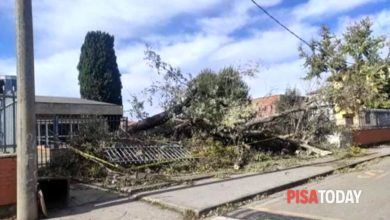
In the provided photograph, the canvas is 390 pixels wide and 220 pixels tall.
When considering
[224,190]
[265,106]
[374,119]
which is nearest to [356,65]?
[374,119]

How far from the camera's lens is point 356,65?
28.4m

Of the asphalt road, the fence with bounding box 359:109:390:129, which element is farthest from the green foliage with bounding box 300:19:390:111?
the asphalt road

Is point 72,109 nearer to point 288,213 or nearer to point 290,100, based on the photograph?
point 290,100

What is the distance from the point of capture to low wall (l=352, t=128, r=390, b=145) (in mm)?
23347

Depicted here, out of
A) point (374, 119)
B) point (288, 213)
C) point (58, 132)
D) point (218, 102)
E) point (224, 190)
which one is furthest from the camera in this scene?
point (374, 119)

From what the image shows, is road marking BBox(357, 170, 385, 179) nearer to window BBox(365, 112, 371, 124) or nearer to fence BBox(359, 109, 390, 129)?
fence BBox(359, 109, 390, 129)


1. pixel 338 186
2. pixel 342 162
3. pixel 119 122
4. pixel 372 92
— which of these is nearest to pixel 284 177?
pixel 338 186

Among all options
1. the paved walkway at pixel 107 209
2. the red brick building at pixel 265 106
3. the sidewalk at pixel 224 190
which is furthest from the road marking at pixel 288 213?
the red brick building at pixel 265 106

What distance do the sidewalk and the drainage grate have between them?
Result: 2459mm

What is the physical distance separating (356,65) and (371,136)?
17.5ft

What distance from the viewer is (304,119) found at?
19.7 meters

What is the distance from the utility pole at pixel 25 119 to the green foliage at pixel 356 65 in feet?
49.1

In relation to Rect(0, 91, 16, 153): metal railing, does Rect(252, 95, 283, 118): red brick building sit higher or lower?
higher

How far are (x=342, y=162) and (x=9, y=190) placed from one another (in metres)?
12.0
